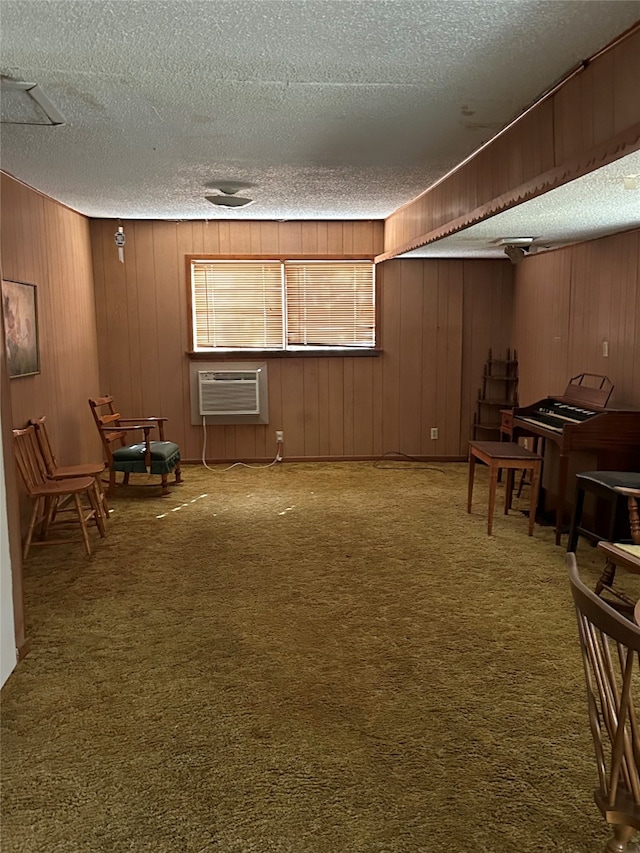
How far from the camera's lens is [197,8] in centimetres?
212

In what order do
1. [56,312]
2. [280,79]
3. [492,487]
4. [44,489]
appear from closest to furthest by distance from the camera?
1. [280,79]
2. [44,489]
3. [492,487]
4. [56,312]

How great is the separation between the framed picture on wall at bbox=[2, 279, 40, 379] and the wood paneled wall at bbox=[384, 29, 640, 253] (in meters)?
2.82

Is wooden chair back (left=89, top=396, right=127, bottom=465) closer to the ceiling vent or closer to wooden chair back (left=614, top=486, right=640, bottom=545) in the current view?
the ceiling vent

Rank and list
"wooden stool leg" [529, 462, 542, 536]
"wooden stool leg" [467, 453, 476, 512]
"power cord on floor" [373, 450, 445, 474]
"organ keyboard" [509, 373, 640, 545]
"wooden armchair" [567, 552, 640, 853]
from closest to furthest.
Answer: "wooden armchair" [567, 552, 640, 853] → "organ keyboard" [509, 373, 640, 545] → "wooden stool leg" [529, 462, 542, 536] → "wooden stool leg" [467, 453, 476, 512] → "power cord on floor" [373, 450, 445, 474]

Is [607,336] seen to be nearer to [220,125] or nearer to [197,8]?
[220,125]

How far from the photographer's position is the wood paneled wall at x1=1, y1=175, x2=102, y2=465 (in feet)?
Answer: 15.0

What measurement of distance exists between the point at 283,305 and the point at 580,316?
9.52ft

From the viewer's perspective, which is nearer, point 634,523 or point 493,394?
point 634,523

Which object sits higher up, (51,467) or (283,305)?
(283,305)

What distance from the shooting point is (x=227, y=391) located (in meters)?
6.74

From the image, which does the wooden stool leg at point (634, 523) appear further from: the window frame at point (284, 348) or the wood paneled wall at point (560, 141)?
the window frame at point (284, 348)

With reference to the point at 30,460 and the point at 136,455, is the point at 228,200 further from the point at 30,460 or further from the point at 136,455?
the point at 30,460

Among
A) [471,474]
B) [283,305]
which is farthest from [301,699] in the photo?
[283,305]

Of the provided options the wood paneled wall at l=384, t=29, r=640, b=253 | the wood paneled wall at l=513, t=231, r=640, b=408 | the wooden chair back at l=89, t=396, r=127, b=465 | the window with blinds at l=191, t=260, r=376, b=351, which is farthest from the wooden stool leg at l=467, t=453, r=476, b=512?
the wooden chair back at l=89, t=396, r=127, b=465
